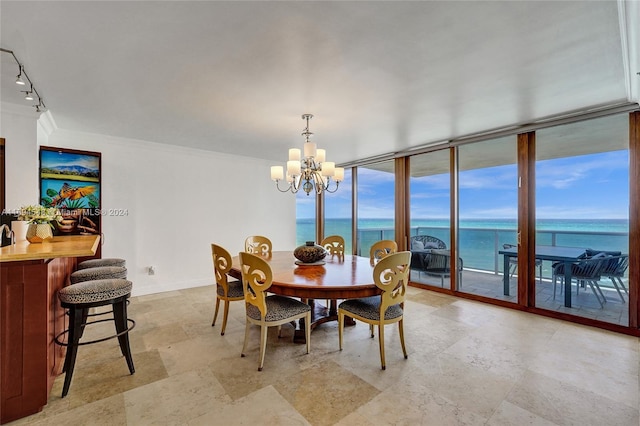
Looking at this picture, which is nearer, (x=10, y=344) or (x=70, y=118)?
(x=10, y=344)

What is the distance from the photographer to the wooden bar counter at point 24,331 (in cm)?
170

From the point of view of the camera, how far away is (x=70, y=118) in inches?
132

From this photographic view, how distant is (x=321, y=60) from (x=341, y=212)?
4552 millimetres

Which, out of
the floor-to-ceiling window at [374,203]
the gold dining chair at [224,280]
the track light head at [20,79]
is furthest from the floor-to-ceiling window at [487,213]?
the track light head at [20,79]

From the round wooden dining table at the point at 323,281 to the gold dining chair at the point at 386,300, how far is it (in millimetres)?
108

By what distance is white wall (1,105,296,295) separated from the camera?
13.6 feet

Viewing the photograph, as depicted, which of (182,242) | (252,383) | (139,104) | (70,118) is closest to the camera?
(252,383)

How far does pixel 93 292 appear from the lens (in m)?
1.95

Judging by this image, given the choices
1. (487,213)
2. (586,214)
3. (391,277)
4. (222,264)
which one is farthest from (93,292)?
(586,214)

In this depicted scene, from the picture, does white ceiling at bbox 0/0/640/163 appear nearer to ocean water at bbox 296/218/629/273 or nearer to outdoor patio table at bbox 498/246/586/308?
ocean water at bbox 296/218/629/273

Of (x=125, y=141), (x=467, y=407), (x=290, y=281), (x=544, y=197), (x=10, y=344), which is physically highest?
(x=125, y=141)

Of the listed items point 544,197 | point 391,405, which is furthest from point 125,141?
point 544,197

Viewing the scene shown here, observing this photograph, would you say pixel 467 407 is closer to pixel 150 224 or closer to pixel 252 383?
pixel 252 383

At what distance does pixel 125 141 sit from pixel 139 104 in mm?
1687
